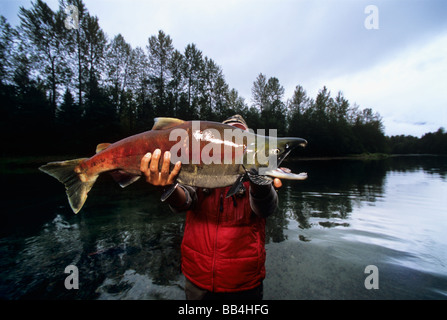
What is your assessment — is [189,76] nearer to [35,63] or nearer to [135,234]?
[35,63]

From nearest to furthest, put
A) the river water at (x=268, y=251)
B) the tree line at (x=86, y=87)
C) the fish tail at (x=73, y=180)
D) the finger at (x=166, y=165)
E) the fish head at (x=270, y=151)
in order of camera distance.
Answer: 1. the fish head at (x=270, y=151)
2. the finger at (x=166, y=165)
3. the fish tail at (x=73, y=180)
4. the river water at (x=268, y=251)
5. the tree line at (x=86, y=87)

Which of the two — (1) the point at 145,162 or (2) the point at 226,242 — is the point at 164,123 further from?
(2) the point at 226,242

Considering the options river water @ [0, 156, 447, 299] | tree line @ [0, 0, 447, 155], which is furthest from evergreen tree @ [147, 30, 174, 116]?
river water @ [0, 156, 447, 299]

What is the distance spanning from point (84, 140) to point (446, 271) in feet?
109

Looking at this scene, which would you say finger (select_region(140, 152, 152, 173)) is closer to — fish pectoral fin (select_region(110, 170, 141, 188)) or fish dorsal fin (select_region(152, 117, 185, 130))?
fish pectoral fin (select_region(110, 170, 141, 188))

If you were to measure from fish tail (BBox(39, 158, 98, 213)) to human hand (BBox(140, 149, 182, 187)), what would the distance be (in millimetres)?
733

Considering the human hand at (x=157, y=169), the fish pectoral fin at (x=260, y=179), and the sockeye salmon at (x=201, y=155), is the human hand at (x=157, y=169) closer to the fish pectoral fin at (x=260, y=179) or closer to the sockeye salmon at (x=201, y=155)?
the sockeye salmon at (x=201, y=155)

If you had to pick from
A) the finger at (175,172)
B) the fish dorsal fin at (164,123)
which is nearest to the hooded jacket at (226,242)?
the finger at (175,172)

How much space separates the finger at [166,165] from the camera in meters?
2.28

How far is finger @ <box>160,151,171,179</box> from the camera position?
2.28m

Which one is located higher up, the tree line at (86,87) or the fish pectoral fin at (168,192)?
the tree line at (86,87)

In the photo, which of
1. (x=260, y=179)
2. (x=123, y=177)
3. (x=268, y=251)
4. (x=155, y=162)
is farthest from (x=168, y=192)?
(x=268, y=251)

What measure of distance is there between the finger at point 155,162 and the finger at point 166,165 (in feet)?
0.23
